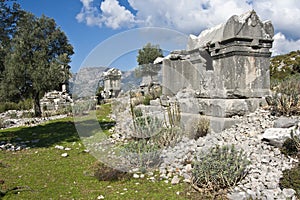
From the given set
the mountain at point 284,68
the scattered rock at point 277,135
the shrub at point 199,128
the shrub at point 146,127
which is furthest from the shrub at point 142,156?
the mountain at point 284,68

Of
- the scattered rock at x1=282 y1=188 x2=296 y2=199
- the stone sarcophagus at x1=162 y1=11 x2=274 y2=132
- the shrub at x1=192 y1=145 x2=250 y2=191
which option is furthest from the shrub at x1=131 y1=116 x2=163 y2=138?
the scattered rock at x1=282 y1=188 x2=296 y2=199

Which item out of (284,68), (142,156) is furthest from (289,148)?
(284,68)

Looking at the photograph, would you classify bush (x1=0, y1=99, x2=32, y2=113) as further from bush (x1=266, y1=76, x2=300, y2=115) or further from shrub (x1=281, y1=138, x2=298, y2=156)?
shrub (x1=281, y1=138, x2=298, y2=156)

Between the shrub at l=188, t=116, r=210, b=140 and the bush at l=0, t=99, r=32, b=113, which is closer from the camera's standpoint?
the shrub at l=188, t=116, r=210, b=140

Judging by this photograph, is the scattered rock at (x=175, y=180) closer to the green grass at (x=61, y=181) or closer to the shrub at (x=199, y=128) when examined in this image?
the green grass at (x=61, y=181)

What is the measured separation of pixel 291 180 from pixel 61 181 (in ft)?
11.6

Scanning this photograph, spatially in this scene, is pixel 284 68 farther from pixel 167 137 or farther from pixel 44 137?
pixel 44 137

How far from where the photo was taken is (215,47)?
6359 mm

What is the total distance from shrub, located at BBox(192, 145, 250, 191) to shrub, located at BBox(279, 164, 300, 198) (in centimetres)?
51

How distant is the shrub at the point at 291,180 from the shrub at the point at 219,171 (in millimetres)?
507

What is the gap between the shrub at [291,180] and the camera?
3305mm

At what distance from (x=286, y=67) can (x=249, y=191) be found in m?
A: 21.0

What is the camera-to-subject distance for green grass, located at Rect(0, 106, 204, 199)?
3852 millimetres

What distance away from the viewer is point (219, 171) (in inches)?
147
